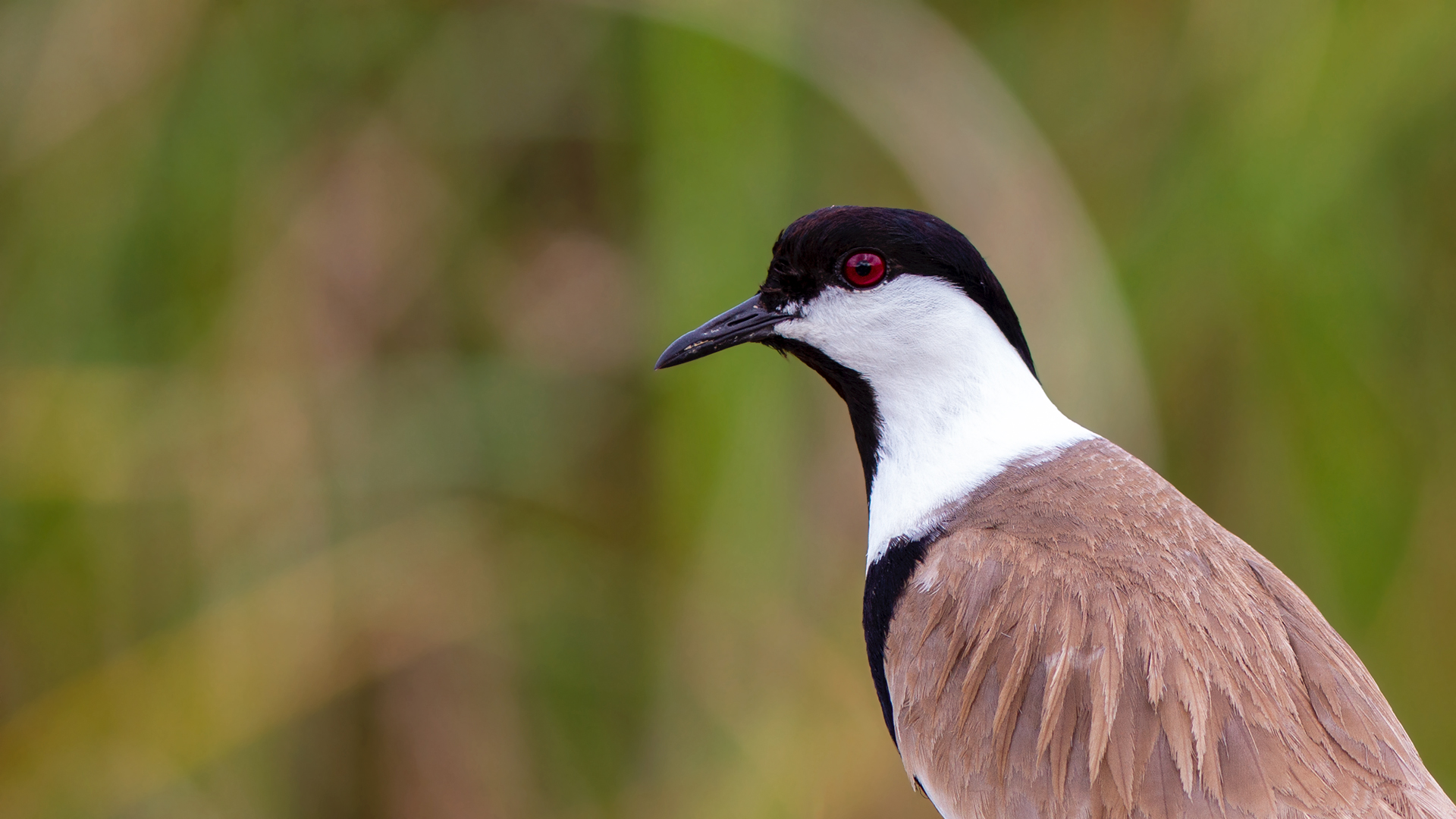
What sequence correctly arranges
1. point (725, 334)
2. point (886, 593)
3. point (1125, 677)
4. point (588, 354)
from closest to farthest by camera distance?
point (1125, 677), point (886, 593), point (725, 334), point (588, 354)

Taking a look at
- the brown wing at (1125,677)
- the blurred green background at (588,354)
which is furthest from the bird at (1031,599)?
the blurred green background at (588,354)

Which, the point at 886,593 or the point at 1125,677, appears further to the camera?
the point at 886,593

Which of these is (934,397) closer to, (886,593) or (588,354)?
(886,593)

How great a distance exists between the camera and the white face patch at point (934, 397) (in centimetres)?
165

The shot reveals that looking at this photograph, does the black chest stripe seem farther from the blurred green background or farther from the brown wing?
the blurred green background

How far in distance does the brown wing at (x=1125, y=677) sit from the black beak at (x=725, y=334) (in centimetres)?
42

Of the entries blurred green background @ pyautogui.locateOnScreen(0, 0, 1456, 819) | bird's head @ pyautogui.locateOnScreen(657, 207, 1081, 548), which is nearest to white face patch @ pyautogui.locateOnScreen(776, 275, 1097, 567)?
bird's head @ pyautogui.locateOnScreen(657, 207, 1081, 548)

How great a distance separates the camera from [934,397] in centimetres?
169

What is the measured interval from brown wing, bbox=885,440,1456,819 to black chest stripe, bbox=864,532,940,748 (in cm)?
2

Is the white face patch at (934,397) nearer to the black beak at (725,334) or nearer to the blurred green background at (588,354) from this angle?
the black beak at (725,334)

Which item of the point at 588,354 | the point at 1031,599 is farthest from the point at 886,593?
the point at 588,354

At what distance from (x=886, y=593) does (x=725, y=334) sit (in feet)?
1.46

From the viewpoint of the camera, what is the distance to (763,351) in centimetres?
229

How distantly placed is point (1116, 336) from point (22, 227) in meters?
2.11
